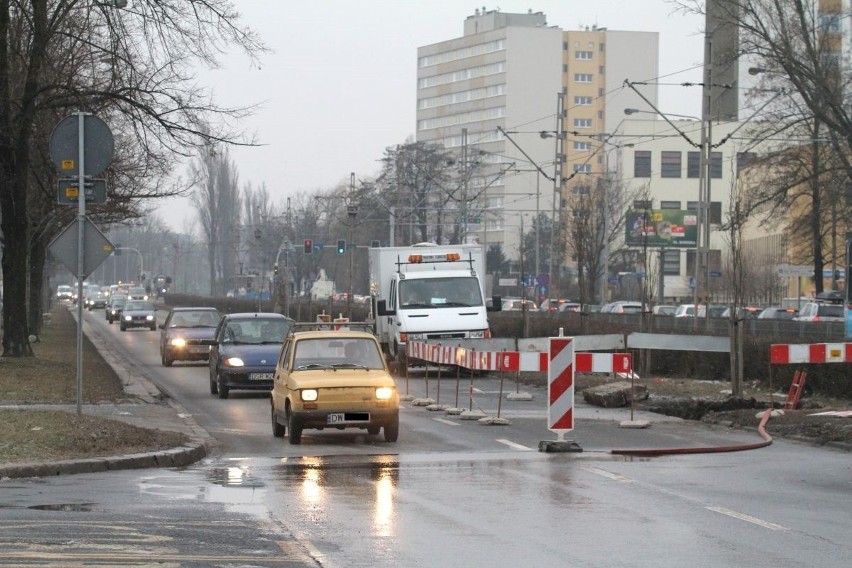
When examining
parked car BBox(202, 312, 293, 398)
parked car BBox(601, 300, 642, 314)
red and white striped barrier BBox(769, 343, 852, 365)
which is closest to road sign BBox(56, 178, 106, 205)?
parked car BBox(202, 312, 293, 398)

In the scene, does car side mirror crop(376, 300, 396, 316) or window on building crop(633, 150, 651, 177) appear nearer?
car side mirror crop(376, 300, 396, 316)

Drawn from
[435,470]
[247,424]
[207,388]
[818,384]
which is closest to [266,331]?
[207,388]

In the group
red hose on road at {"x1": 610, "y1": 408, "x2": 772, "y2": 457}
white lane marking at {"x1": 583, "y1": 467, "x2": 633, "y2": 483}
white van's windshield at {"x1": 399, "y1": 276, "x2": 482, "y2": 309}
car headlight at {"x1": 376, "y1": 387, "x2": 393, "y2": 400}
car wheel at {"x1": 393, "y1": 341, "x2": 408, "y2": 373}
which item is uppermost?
white van's windshield at {"x1": 399, "y1": 276, "x2": 482, "y2": 309}

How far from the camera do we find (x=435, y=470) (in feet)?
45.7

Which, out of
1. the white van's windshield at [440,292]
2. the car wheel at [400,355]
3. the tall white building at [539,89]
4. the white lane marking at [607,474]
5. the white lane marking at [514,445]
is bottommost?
the white lane marking at [514,445]

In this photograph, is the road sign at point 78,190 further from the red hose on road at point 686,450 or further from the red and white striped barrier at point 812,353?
the red and white striped barrier at point 812,353

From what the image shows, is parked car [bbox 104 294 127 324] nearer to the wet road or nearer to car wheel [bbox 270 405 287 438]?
car wheel [bbox 270 405 287 438]

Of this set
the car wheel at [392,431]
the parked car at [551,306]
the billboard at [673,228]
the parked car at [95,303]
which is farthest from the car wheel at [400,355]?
the parked car at [95,303]

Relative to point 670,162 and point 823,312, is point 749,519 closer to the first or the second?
point 823,312

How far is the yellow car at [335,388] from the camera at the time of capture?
16812 mm

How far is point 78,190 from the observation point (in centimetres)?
1675

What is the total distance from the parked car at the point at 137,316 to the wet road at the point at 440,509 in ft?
176

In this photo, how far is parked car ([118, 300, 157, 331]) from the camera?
6950cm

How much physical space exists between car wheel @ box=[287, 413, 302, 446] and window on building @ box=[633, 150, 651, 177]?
9601 cm
